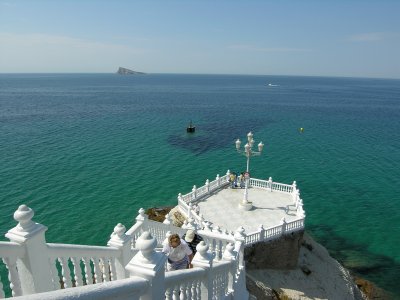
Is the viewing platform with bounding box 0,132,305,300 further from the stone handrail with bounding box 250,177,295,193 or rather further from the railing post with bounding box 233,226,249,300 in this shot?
the stone handrail with bounding box 250,177,295,193

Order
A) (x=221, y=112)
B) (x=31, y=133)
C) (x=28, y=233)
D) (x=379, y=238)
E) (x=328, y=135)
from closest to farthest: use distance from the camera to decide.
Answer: (x=28, y=233), (x=379, y=238), (x=31, y=133), (x=328, y=135), (x=221, y=112)

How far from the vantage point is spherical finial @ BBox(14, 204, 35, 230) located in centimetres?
507

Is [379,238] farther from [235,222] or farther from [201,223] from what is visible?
[201,223]

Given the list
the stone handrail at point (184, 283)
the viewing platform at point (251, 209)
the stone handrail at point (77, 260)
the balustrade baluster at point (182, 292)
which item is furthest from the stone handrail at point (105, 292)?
the viewing platform at point (251, 209)

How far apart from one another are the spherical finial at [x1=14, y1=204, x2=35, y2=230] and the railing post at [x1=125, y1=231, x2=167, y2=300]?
2203 millimetres

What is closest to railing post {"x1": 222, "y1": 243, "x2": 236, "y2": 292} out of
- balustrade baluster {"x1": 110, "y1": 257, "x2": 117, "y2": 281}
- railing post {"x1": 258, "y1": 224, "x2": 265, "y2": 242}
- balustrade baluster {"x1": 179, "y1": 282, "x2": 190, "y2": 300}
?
balustrade baluster {"x1": 179, "y1": 282, "x2": 190, "y2": 300}

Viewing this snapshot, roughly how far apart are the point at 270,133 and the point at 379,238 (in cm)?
3140

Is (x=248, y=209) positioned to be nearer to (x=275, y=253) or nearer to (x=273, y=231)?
(x=273, y=231)

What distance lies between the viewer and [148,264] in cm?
412

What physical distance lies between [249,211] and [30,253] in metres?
15.4

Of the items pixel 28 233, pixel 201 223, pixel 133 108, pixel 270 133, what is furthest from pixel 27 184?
pixel 133 108

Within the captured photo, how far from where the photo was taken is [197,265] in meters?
6.50

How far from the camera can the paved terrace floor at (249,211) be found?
1806 centimetres

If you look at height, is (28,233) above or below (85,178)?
above
